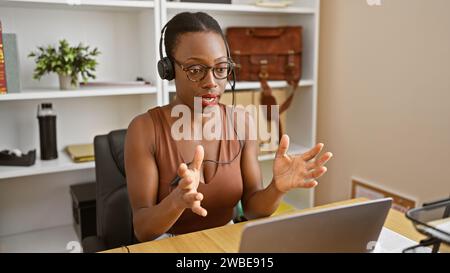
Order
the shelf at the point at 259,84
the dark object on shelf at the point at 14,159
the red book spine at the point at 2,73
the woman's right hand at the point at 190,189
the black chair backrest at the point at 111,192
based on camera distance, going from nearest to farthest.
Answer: the woman's right hand at the point at 190,189
the black chair backrest at the point at 111,192
the red book spine at the point at 2,73
the dark object on shelf at the point at 14,159
the shelf at the point at 259,84

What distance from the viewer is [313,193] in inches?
94.1

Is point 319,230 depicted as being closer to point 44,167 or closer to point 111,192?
point 111,192

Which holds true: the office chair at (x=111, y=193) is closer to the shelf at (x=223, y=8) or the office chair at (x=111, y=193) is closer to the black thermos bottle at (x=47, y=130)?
the black thermos bottle at (x=47, y=130)

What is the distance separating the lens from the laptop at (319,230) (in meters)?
0.63

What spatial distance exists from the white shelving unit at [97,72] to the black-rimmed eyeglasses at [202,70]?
0.80 metres

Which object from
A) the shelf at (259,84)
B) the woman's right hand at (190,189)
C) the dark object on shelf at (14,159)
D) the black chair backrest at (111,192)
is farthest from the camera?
the shelf at (259,84)

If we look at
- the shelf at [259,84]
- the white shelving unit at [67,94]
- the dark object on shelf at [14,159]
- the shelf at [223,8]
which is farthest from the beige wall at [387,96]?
the dark object on shelf at [14,159]

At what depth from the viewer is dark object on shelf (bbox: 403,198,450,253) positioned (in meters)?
0.61

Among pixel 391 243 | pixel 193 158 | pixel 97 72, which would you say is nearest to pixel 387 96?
pixel 391 243

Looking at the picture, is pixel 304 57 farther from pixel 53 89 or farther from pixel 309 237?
pixel 309 237

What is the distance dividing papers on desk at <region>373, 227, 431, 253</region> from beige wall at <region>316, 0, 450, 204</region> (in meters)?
0.80

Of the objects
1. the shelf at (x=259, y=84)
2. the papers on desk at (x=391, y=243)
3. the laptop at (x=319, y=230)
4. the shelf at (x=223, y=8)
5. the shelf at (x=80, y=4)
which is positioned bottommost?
the papers on desk at (x=391, y=243)

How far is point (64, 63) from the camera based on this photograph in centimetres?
179
